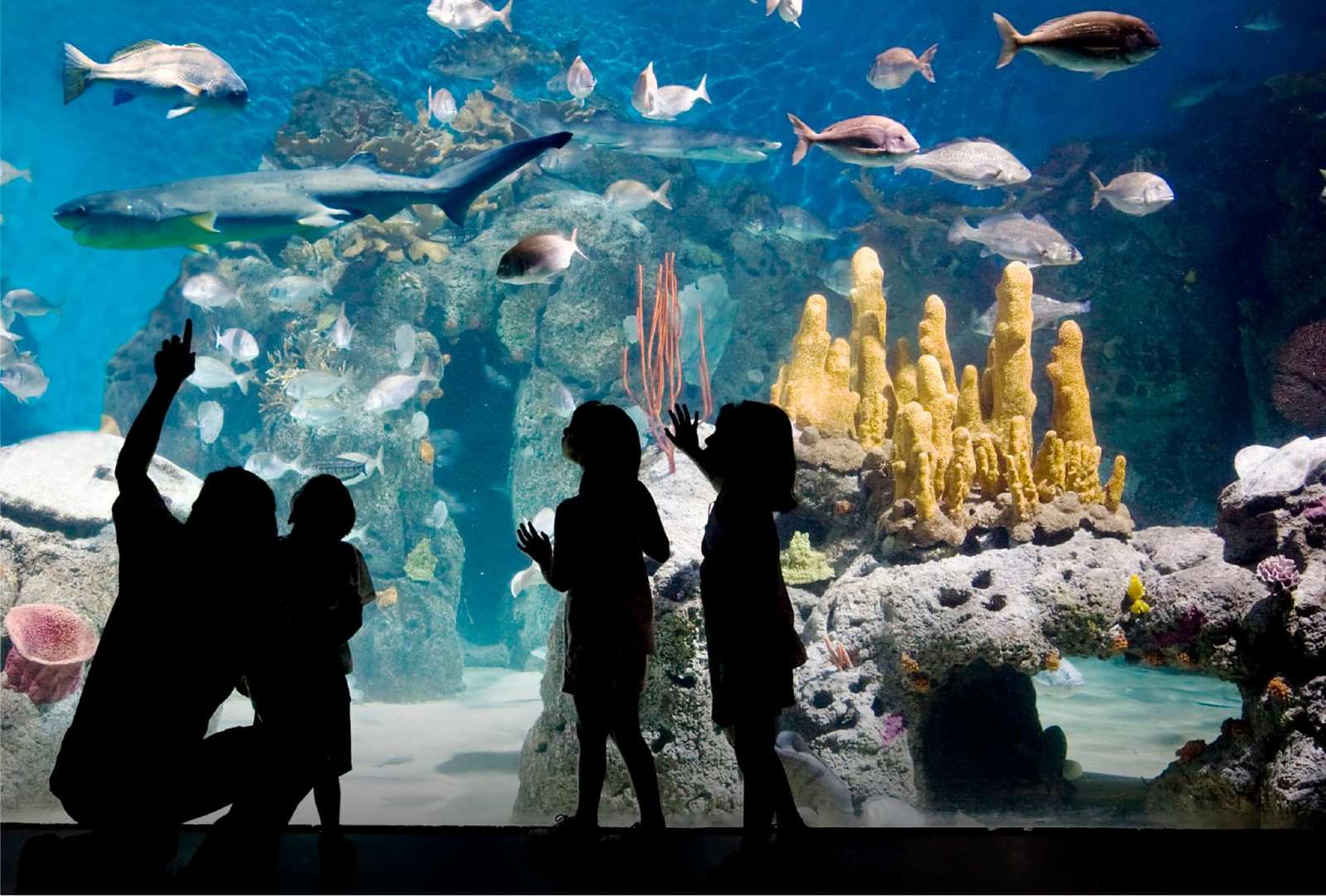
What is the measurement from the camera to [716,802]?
3.60 meters

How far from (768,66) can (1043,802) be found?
13.9 metres

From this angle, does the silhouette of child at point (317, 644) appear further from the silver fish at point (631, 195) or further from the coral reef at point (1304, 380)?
the coral reef at point (1304, 380)

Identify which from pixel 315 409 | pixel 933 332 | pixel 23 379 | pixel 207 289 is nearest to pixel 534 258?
pixel 933 332

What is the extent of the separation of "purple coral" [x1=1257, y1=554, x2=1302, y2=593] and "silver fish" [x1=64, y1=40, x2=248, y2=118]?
6.08 m

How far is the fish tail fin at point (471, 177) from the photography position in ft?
10.8

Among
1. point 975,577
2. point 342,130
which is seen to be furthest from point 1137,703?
point 342,130

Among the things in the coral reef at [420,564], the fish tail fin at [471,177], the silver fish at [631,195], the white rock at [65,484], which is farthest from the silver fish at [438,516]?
the fish tail fin at [471,177]

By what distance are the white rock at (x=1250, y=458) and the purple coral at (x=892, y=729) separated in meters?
2.22

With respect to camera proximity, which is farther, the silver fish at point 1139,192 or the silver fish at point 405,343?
the silver fish at point 405,343

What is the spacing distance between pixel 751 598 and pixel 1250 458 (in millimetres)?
3624

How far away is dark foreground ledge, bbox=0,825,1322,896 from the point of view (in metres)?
1.86

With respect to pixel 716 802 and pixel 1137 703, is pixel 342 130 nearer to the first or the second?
pixel 716 802

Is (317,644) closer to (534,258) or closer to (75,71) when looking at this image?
(534,258)

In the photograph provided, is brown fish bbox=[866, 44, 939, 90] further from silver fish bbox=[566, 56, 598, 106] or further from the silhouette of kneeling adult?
the silhouette of kneeling adult
